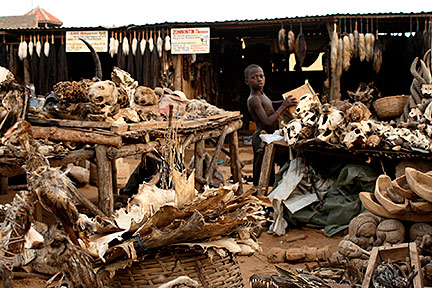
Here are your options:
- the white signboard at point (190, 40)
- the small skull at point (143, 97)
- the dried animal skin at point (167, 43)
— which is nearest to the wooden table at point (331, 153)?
the small skull at point (143, 97)

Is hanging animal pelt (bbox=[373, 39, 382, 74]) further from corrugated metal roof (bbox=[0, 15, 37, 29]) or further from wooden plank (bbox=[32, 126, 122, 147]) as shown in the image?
corrugated metal roof (bbox=[0, 15, 37, 29])

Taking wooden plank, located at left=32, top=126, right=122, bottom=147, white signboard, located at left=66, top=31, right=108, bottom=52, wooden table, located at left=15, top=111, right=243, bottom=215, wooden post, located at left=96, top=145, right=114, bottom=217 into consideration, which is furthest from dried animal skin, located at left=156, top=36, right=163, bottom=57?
wooden post, located at left=96, top=145, right=114, bottom=217

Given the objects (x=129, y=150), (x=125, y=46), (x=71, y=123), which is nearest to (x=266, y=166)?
(x=129, y=150)

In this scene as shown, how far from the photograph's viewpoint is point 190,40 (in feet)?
41.7

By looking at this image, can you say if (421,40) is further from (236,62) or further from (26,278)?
(26,278)

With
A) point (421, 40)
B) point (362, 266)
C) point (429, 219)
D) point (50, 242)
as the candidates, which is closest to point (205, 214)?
point (50, 242)

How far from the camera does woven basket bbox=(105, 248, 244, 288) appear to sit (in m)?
2.63

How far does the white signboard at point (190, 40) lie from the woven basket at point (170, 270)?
10.3m

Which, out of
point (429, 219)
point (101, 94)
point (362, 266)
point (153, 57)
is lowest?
point (362, 266)

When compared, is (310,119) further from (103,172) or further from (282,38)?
(282,38)

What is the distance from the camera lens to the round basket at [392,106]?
695cm

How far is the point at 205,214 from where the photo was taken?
9.23 ft

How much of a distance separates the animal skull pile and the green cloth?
0.37 meters

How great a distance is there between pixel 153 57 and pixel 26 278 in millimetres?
8564
